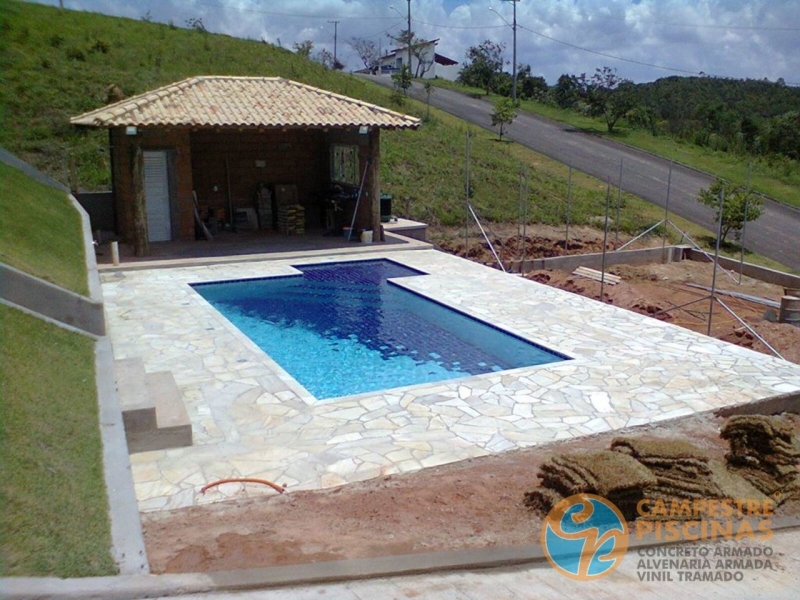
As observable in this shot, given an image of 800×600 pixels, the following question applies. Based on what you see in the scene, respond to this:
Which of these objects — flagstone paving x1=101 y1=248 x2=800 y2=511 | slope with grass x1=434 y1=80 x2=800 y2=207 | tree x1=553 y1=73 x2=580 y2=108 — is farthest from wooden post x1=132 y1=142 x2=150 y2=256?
tree x1=553 y1=73 x2=580 y2=108

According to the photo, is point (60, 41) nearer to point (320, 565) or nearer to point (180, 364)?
point (180, 364)

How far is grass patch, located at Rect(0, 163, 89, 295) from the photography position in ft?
31.3

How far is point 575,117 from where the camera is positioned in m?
46.2

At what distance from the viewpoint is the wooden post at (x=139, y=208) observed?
16688 mm

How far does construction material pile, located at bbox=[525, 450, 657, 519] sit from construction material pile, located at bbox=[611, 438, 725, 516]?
5.6 inches

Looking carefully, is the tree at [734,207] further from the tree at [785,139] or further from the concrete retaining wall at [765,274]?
the tree at [785,139]

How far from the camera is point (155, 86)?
2855 cm

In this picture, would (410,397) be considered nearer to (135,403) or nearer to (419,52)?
(135,403)

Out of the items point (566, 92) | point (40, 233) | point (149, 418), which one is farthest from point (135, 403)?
point (566, 92)

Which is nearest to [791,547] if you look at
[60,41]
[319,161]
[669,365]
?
[669,365]

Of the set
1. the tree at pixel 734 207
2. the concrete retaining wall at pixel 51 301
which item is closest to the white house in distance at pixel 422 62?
the tree at pixel 734 207

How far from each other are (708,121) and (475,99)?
15.3 meters

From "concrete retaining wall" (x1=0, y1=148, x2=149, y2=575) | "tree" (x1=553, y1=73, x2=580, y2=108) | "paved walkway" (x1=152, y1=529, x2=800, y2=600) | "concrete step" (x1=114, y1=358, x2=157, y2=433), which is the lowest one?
"paved walkway" (x1=152, y1=529, x2=800, y2=600)

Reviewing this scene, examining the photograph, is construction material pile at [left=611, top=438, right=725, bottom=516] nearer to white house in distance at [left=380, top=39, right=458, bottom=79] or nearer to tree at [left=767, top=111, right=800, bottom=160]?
tree at [left=767, top=111, right=800, bottom=160]
